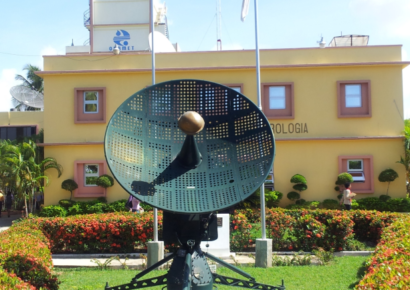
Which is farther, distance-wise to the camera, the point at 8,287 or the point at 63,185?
the point at 63,185

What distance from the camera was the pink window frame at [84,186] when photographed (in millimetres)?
18469

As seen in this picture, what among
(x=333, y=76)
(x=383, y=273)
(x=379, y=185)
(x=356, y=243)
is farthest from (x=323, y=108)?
(x=383, y=273)

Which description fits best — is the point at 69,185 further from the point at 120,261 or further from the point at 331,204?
the point at 331,204

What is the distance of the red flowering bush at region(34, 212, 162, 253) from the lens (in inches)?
388

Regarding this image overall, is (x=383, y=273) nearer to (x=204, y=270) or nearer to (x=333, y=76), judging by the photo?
(x=204, y=270)

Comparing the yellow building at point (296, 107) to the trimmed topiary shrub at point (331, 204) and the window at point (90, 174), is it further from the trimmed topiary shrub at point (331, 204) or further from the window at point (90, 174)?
the trimmed topiary shrub at point (331, 204)

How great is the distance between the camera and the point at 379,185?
59.2 ft

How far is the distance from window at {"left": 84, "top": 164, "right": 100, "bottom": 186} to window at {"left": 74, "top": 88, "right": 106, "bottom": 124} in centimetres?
197

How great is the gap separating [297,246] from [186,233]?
6.42 meters

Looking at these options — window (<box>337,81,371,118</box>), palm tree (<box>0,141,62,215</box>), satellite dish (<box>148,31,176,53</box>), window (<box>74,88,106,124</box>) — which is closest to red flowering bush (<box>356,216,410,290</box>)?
window (<box>337,81,371,118</box>)

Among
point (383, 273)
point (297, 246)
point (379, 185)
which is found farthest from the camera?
point (379, 185)

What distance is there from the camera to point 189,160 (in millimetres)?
4348

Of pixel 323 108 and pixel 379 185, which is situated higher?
pixel 323 108

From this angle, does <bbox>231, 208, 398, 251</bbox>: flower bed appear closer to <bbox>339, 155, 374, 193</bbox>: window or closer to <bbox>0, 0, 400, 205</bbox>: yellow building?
<bbox>339, 155, 374, 193</bbox>: window
